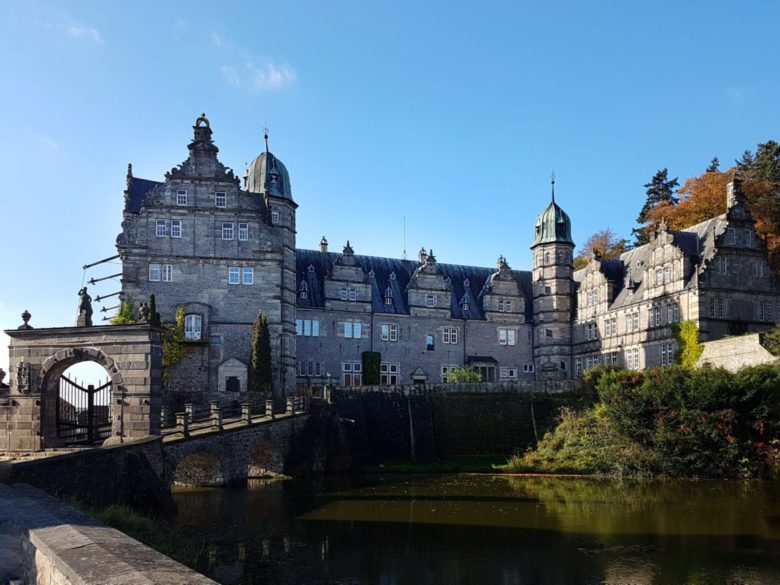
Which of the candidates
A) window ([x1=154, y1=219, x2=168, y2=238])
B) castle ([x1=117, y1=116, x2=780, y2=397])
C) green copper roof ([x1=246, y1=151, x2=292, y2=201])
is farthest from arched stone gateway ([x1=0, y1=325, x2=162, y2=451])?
green copper roof ([x1=246, y1=151, x2=292, y2=201])

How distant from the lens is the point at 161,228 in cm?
4134

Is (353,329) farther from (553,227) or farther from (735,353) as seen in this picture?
(735,353)

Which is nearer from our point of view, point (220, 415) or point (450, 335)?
point (220, 415)

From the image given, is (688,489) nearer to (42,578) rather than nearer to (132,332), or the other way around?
(132,332)

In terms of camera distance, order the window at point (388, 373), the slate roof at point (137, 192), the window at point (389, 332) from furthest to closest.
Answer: the window at point (389, 332)
the window at point (388, 373)
the slate roof at point (137, 192)

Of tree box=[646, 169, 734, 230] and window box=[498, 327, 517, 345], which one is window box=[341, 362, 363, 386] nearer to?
window box=[498, 327, 517, 345]

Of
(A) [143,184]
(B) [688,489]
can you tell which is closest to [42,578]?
(B) [688,489]

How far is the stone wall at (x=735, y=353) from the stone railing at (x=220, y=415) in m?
19.9

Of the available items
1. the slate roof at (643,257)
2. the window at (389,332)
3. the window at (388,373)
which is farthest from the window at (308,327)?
the slate roof at (643,257)

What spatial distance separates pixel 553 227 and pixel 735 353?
56.1 ft

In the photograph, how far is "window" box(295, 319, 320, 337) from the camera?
156 ft

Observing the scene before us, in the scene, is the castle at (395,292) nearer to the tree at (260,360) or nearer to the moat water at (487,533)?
the tree at (260,360)

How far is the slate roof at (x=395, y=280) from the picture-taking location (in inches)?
1932

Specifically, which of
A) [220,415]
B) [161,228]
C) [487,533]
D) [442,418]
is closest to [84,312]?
[220,415]
